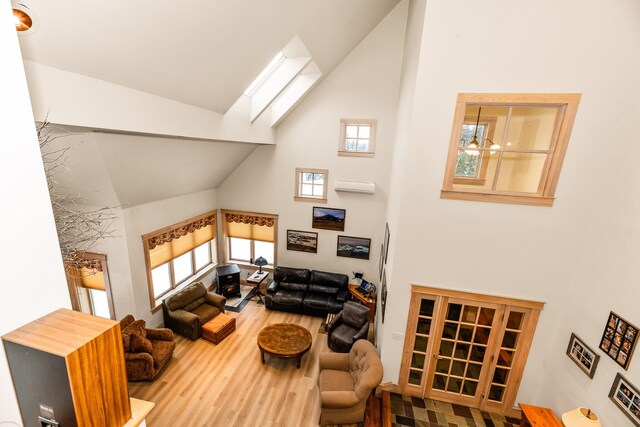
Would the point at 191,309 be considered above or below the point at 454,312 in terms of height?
below

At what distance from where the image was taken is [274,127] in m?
6.79

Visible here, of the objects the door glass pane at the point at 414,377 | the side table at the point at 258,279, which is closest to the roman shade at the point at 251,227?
the side table at the point at 258,279

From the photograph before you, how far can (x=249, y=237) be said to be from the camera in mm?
7832

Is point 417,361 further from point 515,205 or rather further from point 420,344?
point 515,205

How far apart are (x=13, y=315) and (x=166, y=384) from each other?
4241mm

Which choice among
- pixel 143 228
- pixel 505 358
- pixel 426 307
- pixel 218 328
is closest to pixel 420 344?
pixel 426 307

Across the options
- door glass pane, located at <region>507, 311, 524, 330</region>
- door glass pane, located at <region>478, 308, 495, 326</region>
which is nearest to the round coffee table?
door glass pane, located at <region>478, 308, 495, 326</region>

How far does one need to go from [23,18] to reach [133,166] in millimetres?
2583

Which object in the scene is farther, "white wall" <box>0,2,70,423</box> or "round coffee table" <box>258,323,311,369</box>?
"round coffee table" <box>258,323,311,369</box>

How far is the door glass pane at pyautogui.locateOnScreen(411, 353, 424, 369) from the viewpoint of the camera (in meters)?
4.23

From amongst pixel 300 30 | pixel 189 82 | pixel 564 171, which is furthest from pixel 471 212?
pixel 189 82

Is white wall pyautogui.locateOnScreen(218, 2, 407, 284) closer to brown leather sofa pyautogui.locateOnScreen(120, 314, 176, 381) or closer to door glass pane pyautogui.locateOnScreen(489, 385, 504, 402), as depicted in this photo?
door glass pane pyautogui.locateOnScreen(489, 385, 504, 402)

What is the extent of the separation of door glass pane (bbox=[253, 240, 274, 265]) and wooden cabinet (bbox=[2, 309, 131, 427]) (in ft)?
21.3

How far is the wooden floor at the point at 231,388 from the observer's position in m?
4.03
